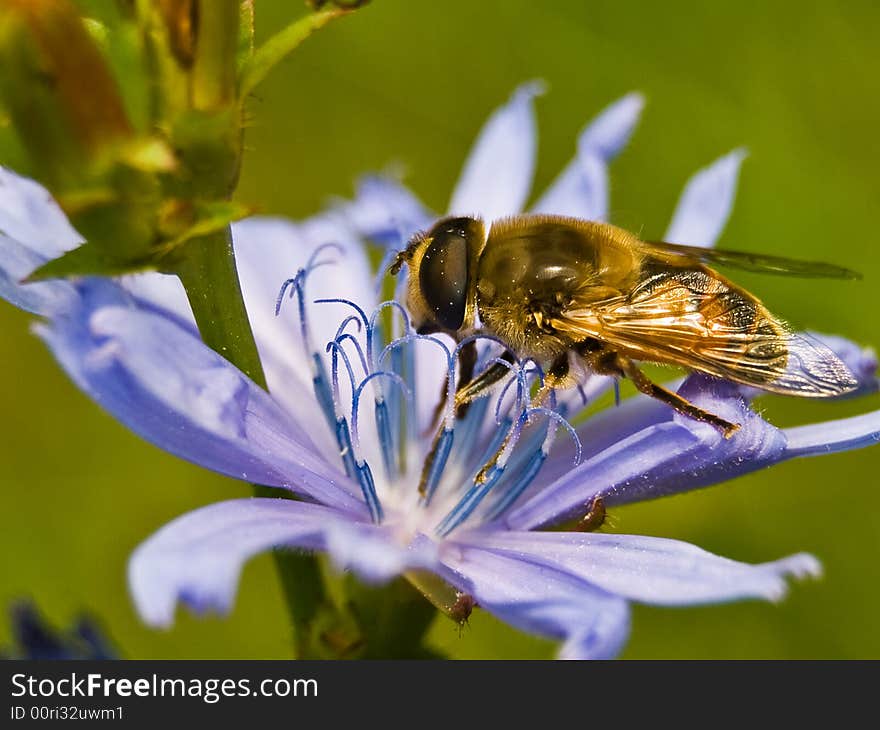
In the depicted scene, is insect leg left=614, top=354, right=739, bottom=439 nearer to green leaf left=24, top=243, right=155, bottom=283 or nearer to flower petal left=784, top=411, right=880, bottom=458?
flower petal left=784, top=411, right=880, bottom=458

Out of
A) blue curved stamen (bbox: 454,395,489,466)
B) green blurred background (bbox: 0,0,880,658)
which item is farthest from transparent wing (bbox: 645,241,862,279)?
green blurred background (bbox: 0,0,880,658)

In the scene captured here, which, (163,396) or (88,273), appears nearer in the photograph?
(88,273)

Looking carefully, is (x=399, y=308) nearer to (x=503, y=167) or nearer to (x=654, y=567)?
(x=503, y=167)

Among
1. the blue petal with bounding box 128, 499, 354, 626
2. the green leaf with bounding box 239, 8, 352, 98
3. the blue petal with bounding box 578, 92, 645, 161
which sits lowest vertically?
the blue petal with bounding box 128, 499, 354, 626

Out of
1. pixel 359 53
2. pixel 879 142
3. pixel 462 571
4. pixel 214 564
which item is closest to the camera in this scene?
pixel 214 564

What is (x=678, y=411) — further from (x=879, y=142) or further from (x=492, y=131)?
(x=879, y=142)

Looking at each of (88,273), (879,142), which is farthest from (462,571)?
(879,142)

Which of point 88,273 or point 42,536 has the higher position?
point 88,273
